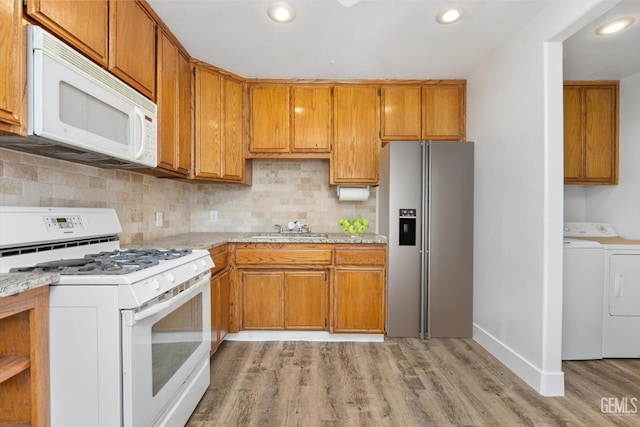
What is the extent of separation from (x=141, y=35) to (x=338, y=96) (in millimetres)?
1707

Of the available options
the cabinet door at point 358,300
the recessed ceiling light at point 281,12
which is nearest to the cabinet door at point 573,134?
the cabinet door at point 358,300

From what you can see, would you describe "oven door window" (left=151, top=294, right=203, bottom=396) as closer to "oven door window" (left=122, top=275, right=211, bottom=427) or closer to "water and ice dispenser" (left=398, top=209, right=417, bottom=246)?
"oven door window" (left=122, top=275, right=211, bottom=427)

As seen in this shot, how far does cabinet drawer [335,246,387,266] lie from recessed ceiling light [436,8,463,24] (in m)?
1.73

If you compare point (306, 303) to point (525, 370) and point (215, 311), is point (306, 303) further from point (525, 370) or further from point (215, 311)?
point (525, 370)

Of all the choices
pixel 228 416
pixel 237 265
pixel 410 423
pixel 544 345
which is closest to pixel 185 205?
pixel 237 265

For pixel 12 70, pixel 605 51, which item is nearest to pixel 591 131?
pixel 605 51

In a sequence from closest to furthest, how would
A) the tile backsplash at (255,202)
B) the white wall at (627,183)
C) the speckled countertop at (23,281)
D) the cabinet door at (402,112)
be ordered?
the speckled countertop at (23,281) < the tile backsplash at (255,202) < the white wall at (627,183) < the cabinet door at (402,112)

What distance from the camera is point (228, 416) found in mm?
1684

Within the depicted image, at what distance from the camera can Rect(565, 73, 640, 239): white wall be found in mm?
2680

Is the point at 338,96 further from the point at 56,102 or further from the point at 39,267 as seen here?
the point at 39,267

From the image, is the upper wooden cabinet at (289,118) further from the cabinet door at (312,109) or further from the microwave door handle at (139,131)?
the microwave door handle at (139,131)

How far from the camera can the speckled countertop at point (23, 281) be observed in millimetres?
915

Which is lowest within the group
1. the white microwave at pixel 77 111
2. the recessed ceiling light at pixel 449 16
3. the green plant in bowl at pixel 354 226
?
the green plant in bowl at pixel 354 226

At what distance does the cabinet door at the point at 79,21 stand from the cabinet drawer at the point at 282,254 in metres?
1.62
